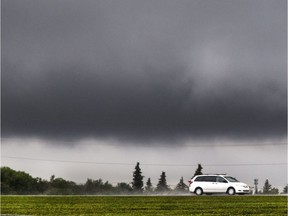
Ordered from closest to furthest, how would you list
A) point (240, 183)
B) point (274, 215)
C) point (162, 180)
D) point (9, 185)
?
point (274, 215)
point (240, 183)
point (9, 185)
point (162, 180)

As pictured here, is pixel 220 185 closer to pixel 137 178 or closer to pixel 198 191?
pixel 198 191

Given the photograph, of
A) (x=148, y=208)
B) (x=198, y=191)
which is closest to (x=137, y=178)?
(x=198, y=191)

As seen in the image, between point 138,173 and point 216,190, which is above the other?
point 138,173

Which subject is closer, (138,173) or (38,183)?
(138,173)

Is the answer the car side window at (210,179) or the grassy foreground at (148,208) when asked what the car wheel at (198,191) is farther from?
the grassy foreground at (148,208)

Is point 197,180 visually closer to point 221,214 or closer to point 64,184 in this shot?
point 221,214

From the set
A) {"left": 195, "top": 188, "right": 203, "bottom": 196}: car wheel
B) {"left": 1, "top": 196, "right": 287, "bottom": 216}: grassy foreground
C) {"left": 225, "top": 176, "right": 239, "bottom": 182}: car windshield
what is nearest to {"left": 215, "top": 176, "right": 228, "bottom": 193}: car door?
{"left": 225, "top": 176, "right": 239, "bottom": 182}: car windshield

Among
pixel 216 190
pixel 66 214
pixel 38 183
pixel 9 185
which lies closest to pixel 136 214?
pixel 66 214

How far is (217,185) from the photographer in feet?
159

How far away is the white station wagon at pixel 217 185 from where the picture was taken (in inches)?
1885

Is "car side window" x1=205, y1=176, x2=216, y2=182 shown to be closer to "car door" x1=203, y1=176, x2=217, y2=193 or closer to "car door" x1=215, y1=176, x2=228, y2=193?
"car door" x1=203, y1=176, x2=217, y2=193

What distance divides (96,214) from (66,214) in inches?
47.7

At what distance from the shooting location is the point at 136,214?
74.6 feet

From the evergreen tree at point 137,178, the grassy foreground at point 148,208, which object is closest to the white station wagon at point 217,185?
the grassy foreground at point 148,208
